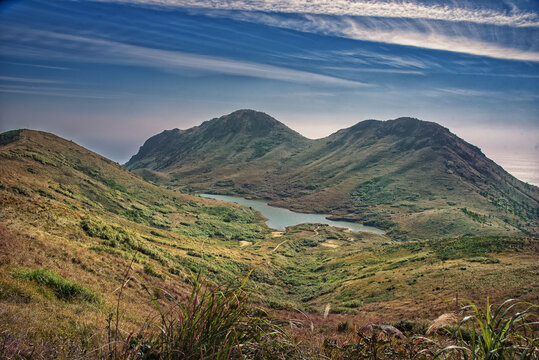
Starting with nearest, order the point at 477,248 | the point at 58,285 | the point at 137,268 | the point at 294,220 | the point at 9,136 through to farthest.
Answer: the point at 58,285 → the point at 137,268 → the point at 477,248 → the point at 9,136 → the point at 294,220

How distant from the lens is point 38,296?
6.11 meters

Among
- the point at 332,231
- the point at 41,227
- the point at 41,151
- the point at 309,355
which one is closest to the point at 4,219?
the point at 41,227

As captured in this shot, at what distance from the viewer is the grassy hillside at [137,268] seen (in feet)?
17.3

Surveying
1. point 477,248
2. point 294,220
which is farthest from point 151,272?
point 294,220

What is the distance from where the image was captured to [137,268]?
15.5m

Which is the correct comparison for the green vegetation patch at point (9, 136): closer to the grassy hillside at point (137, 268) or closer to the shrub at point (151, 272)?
the grassy hillside at point (137, 268)

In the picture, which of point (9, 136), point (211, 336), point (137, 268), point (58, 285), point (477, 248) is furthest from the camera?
point (9, 136)

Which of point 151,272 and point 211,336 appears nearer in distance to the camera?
point 211,336

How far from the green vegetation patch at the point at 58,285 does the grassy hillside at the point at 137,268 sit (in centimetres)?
3

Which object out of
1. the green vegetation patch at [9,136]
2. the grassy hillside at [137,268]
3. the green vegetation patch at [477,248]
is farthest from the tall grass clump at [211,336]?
the green vegetation patch at [9,136]

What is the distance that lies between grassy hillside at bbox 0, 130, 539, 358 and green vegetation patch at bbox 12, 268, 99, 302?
34 mm

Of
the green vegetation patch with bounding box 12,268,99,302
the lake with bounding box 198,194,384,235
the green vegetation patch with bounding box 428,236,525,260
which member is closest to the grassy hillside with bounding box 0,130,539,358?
the green vegetation patch with bounding box 12,268,99,302

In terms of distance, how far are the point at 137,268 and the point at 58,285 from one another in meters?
8.39

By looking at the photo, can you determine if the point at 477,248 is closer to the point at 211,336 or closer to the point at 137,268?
the point at 137,268
